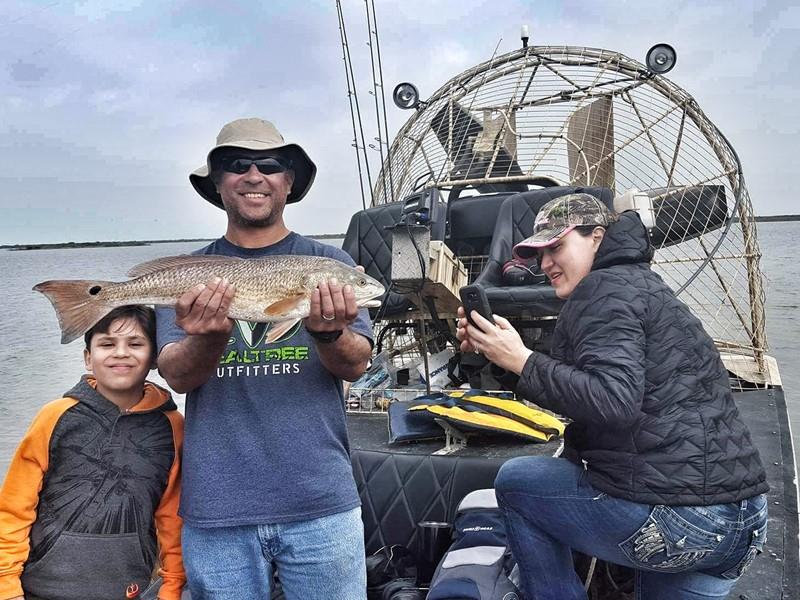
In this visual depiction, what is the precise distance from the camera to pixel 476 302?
7.43 ft

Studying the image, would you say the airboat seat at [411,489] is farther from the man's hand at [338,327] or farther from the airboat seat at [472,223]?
Result: the airboat seat at [472,223]

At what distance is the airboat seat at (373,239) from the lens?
616 cm

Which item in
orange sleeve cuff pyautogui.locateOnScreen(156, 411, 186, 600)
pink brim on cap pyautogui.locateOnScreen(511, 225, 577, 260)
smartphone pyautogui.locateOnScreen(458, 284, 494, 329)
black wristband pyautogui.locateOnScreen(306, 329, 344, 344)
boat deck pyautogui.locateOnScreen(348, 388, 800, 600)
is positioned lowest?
boat deck pyautogui.locateOnScreen(348, 388, 800, 600)

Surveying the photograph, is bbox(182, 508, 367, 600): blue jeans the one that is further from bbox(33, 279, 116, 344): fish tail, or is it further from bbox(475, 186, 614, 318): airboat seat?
bbox(475, 186, 614, 318): airboat seat

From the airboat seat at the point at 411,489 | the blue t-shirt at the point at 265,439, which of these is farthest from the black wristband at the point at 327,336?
the airboat seat at the point at 411,489

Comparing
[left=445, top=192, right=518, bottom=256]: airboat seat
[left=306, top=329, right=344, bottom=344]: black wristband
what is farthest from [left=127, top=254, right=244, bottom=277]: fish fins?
[left=445, top=192, right=518, bottom=256]: airboat seat

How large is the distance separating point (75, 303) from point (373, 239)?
4.30m

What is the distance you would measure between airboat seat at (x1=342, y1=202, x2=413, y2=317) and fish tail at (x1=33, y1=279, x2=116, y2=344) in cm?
406

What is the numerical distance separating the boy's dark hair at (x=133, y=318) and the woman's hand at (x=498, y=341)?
116cm

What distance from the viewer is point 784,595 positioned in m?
2.69

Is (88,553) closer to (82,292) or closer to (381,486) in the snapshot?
(82,292)

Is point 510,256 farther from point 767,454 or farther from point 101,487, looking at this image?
point 101,487

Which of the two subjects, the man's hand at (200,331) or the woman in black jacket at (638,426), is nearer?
the man's hand at (200,331)

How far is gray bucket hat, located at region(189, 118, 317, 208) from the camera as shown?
2084 millimetres
